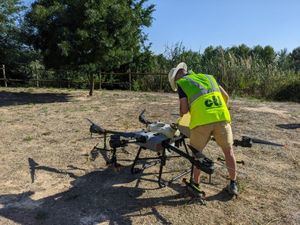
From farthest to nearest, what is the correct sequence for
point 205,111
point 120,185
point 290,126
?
point 290,126
point 120,185
point 205,111

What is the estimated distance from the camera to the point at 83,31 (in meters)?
11.2

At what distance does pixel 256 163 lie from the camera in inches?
216

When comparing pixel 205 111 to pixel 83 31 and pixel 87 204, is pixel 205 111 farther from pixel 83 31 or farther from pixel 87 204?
pixel 83 31

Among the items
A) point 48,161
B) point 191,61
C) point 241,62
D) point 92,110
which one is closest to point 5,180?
point 48,161

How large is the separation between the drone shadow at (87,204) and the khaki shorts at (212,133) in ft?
2.23

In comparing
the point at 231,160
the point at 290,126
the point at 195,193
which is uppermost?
the point at 231,160

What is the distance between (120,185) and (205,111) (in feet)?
4.83

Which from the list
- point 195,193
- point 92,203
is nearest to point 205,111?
point 195,193

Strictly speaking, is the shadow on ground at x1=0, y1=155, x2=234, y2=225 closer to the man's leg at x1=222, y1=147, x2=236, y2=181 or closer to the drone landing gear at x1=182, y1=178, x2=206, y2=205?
the drone landing gear at x1=182, y1=178, x2=206, y2=205

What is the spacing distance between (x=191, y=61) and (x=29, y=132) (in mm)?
12426

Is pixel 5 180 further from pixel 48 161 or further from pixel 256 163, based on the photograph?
pixel 256 163

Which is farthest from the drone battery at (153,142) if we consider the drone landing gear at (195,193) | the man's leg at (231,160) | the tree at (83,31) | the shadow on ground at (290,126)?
the tree at (83,31)

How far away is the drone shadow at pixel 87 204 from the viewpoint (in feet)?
12.7

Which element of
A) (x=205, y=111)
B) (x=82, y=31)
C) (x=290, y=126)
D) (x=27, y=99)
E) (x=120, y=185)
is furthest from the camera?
(x=27, y=99)
